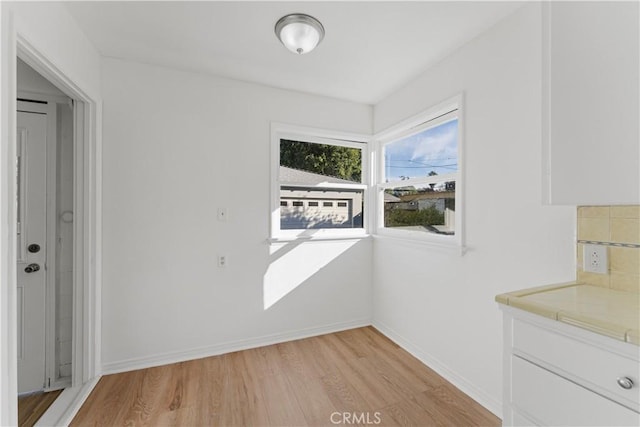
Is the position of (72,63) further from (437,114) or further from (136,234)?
(437,114)

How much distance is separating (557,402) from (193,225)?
7.98 feet

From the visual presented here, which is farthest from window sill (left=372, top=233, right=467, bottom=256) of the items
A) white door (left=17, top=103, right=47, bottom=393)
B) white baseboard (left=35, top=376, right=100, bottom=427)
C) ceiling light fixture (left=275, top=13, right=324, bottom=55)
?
white door (left=17, top=103, right=47, bottom=393)

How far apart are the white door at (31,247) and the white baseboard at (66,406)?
10.7 inches

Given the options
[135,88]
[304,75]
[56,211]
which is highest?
[304,75]

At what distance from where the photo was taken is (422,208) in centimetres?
256

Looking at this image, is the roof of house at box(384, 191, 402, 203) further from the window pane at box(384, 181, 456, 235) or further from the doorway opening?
the doorway opening

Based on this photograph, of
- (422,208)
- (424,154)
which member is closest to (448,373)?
(422,208)

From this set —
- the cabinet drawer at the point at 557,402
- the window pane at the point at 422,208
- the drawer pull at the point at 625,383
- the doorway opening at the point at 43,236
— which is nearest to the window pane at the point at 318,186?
the window pane at the point at 422,208

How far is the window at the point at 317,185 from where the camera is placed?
2.82m

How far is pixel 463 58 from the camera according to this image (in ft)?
6.64

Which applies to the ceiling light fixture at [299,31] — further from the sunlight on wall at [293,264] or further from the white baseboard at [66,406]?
the white baseboard at [66,406]

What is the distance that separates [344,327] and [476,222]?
175 cm

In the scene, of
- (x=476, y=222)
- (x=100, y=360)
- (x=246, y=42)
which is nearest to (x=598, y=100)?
(x=476, y=222)

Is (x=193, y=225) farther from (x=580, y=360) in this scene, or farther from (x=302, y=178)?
(x=580, y=360)
